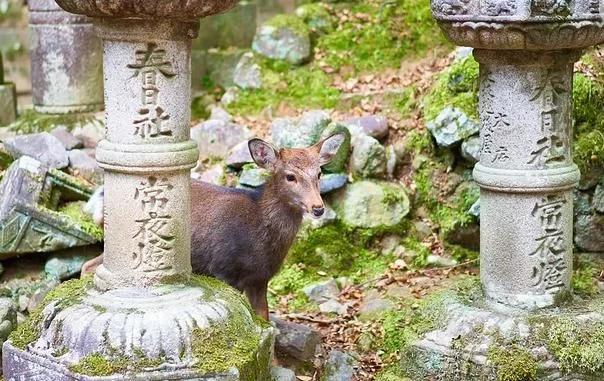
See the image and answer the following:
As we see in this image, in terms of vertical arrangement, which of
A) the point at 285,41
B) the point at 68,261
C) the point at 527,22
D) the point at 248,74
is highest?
the point at 527,22

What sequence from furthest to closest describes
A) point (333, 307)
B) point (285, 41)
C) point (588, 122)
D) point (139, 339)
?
point (285, 41), point (588, 122), point (333, 307), point (139, 339)

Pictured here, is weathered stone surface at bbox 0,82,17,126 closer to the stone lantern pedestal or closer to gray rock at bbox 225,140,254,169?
gray rock at bbox 225,140,254,169

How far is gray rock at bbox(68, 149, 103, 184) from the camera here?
795 cm

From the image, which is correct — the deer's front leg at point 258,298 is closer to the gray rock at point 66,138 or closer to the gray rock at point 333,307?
the gray rock at point 333,307

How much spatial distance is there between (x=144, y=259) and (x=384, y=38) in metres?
4.48

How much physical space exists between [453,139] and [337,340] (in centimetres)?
174

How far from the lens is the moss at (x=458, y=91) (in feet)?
24.5

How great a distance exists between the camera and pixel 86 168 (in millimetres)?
7965

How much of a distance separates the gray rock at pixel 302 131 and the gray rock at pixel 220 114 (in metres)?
0.81

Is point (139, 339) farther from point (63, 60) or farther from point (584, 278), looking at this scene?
point (63, 60)

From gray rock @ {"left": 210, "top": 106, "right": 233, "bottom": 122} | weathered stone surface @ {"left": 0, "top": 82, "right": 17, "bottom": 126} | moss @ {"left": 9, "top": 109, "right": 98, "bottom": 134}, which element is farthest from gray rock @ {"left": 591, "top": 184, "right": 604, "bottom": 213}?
weathered stone surface @ {"left": 0, "top": 82, "right": 17, "bottom": 126}

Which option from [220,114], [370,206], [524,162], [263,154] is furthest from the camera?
[220,114]

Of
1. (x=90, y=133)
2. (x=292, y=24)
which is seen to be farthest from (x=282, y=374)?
(x=292, y=24)

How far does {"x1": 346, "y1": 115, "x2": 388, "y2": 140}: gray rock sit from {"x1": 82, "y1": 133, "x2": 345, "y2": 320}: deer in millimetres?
1742
